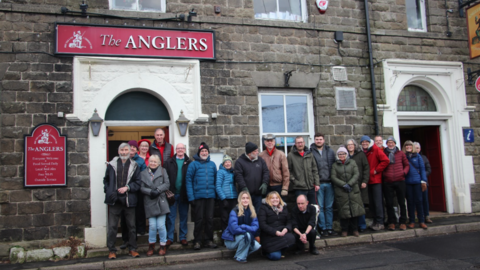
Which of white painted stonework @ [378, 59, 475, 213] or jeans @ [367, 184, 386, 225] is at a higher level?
white painted stonework @ [378, 59, 475, 213]

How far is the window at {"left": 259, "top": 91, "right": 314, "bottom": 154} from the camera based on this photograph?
9.45 metres

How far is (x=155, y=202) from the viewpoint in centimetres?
709

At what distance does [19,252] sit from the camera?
704cm

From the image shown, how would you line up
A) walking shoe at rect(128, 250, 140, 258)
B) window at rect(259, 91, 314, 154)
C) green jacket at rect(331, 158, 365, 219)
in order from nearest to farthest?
1. walking shoe at rect(128, 250, 140, 258)
2. green jacket at rect(331, 158, 365, 219)
3. window at rect(259, 91, 314, 154)

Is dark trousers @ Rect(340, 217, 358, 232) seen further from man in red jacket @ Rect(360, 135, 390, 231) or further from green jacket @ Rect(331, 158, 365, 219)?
man in red jacket @ Rect(360, 135, 390, 231)

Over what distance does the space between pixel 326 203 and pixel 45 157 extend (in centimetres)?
564

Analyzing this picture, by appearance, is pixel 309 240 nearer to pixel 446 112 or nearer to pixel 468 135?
pixel 446 112

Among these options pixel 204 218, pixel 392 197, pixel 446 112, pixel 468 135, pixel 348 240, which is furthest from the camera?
pixel 446 112

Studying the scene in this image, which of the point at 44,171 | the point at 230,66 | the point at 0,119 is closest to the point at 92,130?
the point at 44,171

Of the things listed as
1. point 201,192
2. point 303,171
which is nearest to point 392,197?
point 303,171

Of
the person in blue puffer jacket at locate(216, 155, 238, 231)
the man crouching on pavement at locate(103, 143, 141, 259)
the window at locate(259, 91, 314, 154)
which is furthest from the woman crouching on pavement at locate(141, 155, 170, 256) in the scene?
the window at locate(259, 91, 314, 154)

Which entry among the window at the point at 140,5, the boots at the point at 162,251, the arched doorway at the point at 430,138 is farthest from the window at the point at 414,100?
the boots at the point at 162,251

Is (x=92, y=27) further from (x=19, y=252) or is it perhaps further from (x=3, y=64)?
(x=19, y=252)

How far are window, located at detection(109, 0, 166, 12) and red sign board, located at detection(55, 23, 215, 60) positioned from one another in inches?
24.3
